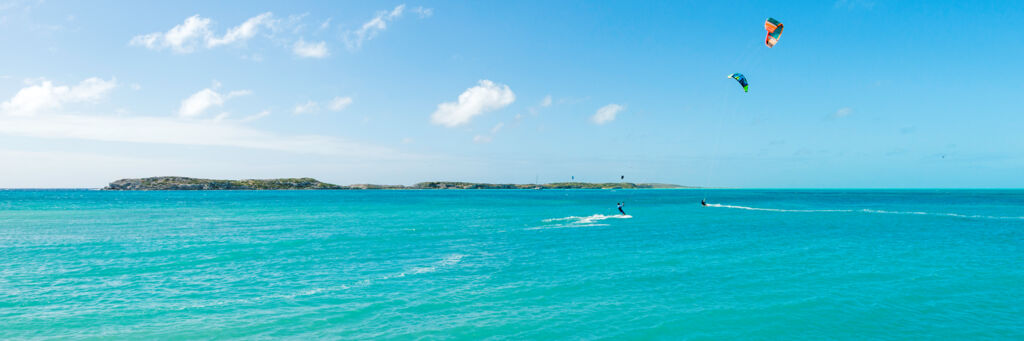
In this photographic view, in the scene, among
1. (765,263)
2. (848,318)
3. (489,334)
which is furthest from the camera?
(765,263)

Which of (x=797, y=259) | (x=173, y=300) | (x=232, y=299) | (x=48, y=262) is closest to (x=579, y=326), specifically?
(x=232, y=299)

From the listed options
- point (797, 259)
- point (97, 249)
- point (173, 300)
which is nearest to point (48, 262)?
point (97, 249)

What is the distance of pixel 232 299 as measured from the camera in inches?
792

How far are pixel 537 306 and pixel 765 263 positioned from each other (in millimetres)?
15913

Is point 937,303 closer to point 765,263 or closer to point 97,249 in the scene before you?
point 765,263

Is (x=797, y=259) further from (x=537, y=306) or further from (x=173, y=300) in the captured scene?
(x=173, y=300)

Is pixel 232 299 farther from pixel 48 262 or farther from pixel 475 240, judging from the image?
pixel 475 240

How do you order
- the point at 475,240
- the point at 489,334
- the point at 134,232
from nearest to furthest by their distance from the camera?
the point at 489,334
the point at 475,240
the point at 134,232

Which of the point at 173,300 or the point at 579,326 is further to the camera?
the point at 173,300

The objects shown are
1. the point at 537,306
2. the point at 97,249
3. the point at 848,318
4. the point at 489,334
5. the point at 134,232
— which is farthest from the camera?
the point at 134,232

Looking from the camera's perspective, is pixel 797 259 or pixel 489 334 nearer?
pixel 489 334

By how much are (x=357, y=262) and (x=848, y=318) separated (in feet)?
75.4

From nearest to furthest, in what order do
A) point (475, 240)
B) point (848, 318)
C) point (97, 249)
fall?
1. point (848, 318)
2. point (97, 249)
3. point (475, 240)

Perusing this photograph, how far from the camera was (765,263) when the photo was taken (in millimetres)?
28172
